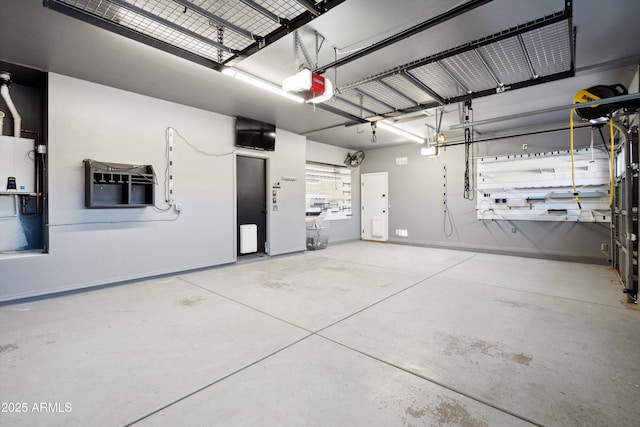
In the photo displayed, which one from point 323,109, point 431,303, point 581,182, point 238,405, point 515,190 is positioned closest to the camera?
point 238,405

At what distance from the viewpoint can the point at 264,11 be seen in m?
2.41

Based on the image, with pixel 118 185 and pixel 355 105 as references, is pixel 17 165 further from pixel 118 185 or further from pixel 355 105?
pixel 355 105

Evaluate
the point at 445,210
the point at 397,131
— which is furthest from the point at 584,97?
the point at 445,210

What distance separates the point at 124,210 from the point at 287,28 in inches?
137

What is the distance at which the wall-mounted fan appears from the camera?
28.9 ft

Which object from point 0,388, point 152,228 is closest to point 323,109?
point 152,228

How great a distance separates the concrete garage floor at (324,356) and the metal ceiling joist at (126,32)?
2780 millimetres

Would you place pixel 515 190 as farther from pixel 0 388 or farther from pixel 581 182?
pixel 0 388

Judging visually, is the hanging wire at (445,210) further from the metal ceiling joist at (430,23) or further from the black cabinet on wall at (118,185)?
the black cabinet on wall at (118,185)

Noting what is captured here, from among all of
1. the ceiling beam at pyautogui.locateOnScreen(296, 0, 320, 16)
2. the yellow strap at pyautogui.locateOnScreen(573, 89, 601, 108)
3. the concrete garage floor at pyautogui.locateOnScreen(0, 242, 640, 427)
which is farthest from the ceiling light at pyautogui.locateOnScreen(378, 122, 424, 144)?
the ceiling beam at pyautogui.locateOnScreen(296, 0, 320, 16)

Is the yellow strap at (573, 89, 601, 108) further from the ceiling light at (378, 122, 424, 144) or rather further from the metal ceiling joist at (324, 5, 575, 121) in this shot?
the ceiling light at (378, 122, 424, 144)

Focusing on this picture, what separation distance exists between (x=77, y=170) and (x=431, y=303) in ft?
16.1

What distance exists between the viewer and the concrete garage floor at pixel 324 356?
1654 millimetres

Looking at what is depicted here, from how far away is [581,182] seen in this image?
571 cm
